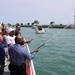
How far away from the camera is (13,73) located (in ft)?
20.1

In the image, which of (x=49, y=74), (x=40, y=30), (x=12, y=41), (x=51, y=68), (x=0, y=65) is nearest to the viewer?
(x=0, y=65)

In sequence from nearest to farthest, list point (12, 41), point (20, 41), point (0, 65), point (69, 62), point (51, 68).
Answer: point (20, 41), point (0, 65), point (12, 41), point (51, 68), point (69, 62)

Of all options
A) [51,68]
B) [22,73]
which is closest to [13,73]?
[22,73]

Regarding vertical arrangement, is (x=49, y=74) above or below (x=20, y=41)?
below

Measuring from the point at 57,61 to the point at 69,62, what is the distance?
33.9 inches

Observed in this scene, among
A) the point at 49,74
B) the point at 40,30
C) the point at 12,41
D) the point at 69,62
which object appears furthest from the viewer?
the point at 40,30

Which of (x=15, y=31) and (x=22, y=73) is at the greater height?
(x=15, y=31)

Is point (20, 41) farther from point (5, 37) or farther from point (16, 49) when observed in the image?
point (5, 37)

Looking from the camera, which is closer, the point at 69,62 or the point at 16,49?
the point at 16,49

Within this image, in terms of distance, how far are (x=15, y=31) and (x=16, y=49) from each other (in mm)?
3054

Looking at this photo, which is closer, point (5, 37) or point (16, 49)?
Answer: point (16, 49)

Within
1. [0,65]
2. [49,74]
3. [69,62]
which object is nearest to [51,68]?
[49,74]

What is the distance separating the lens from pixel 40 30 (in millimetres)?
51344

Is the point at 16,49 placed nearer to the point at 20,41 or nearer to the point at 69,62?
the point at 20,41
